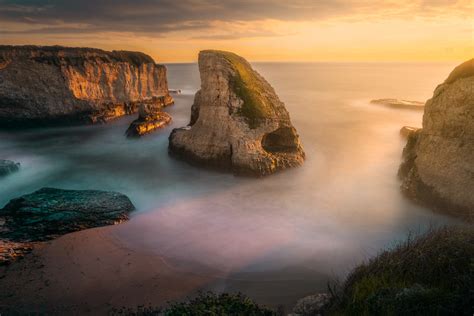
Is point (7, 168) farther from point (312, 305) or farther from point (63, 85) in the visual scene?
point (312, 305)

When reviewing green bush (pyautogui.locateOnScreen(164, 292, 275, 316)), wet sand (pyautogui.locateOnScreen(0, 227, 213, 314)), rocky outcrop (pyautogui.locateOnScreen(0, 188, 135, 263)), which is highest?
green bush (pyautogui.locateOnScreen(164, 292, 275, 316))

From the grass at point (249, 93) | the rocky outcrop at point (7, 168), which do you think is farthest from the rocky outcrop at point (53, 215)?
the grass at point (249, 93)

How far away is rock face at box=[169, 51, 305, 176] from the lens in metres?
24.9

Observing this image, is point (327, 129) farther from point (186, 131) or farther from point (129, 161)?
point (129, 161)

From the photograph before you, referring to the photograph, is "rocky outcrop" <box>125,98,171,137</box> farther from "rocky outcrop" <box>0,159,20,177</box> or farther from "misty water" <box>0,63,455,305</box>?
"rocky outcrop" <box>0,159,20,177</box>

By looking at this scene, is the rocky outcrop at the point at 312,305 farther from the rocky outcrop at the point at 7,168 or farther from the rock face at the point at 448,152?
the rocky outcrop at the point at 7,168

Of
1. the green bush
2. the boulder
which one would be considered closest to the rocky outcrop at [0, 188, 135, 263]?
the boulder

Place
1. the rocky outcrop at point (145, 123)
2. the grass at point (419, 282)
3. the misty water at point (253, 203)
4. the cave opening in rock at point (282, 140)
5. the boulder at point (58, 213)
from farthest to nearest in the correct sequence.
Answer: the rocky outcrop at point (145, 123) < the cave opening in rock at point (282, 140) < the boulder at point (58, 213) < the misty water at point (253, 203) < the grass at point (419, 282)

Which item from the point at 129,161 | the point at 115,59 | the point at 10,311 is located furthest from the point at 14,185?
the point at 115,59

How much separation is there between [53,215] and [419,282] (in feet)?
56.0

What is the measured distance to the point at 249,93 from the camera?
2716cm

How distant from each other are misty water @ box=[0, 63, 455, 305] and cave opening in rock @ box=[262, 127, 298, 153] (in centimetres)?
202

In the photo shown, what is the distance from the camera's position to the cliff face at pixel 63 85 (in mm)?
41312

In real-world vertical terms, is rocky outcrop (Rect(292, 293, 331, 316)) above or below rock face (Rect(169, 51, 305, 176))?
below
